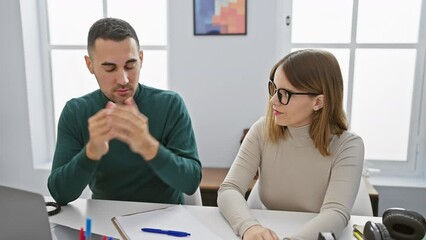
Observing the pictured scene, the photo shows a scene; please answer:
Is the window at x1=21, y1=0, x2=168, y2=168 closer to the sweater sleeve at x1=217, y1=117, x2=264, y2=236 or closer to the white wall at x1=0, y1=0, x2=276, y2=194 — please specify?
the white wall at x1=0, y1=0, x2=276, y2=194

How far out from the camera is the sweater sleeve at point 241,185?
3.79 feet

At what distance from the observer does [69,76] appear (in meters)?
2.94

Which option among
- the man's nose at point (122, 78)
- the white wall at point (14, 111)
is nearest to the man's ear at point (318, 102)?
the man's nose at point (122, 78)

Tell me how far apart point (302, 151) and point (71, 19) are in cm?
219

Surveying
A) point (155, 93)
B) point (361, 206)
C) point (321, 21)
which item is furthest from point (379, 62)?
point (155, 93)

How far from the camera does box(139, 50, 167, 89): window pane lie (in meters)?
2.79

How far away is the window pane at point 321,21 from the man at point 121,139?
145cm

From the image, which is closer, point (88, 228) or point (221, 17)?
point (88, 228)

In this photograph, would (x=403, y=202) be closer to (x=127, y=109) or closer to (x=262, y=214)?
(x=262, y=214)

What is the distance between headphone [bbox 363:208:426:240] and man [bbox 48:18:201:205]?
0.59m

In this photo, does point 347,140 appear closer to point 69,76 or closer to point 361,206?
point 361,206

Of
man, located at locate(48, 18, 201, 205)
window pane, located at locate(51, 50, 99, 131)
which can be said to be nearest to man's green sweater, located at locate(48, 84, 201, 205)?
man, located at locate(48, 18, 201, 205)

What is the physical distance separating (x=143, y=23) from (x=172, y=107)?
1501mm

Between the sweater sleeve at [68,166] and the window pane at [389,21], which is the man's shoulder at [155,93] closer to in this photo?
the sweater sleeve at [68,166]
